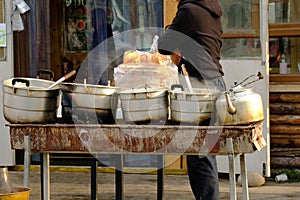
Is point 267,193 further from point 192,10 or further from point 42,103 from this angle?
point 42,103

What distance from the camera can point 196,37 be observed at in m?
5.46

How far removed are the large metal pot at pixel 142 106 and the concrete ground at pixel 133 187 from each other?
2.41 m

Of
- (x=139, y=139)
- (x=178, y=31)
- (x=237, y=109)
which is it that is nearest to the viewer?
(x=237, y=109)

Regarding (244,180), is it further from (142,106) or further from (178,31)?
(178,31)

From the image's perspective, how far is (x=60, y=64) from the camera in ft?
32.6

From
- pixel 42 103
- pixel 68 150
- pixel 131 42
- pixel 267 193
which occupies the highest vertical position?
pixel 131 42

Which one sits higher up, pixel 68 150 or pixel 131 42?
pixel 131 42

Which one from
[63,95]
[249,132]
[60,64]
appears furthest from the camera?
[60,64]

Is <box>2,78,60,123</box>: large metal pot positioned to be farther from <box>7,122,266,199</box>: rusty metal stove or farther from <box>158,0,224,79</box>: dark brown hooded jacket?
<box>158,0,224,79</box>: dark brown hooded jacket

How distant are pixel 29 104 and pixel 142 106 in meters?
0.76

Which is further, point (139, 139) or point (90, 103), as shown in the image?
point (90, 103)

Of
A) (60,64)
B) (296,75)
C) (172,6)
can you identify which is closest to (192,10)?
(172,6)

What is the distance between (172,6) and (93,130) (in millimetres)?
3478

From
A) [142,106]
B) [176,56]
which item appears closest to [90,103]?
[142,106]
